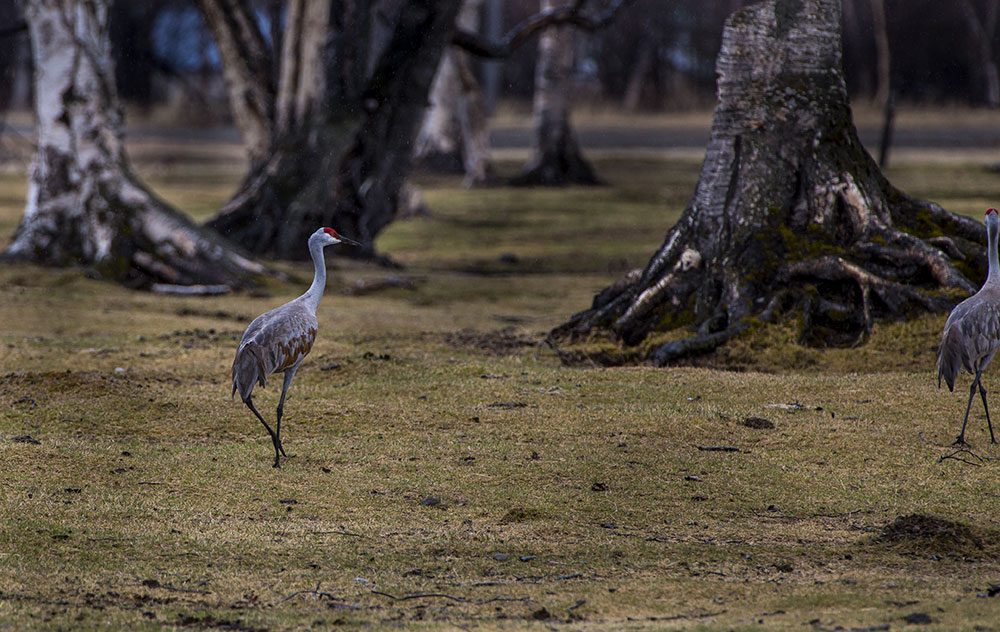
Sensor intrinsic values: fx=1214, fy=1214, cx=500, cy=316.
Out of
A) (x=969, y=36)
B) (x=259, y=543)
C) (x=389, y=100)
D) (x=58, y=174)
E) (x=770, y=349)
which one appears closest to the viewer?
(x=259, y=543)

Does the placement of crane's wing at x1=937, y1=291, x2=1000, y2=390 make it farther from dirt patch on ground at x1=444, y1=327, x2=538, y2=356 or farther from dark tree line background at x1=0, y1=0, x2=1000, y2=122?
dark tree line background at x1=0, y1=0, x2=1000, y2=122

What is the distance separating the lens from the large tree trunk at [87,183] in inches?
502

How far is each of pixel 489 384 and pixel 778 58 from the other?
136 inches

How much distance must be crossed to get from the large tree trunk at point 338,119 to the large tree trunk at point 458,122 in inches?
299

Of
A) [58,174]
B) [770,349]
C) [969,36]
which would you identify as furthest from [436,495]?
[969,36]

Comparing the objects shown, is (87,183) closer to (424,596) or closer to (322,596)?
(322,596)

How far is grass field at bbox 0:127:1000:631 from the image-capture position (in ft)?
15.3

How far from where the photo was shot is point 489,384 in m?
8.31

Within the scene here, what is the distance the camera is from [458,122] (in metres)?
30.8

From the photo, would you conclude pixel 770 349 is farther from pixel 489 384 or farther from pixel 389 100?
pixel 389 100

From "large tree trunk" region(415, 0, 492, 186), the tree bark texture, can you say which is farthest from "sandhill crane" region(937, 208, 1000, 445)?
"large tree trunk" region(415, 0, 492, 186)

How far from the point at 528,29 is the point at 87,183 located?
6.40 metres

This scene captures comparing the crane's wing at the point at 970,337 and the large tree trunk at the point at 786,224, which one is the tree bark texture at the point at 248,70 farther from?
the crane's wing at the point at 970,337

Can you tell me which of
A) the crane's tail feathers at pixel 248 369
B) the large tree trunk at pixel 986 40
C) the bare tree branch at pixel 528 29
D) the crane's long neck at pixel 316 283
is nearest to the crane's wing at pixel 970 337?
the crane's long neck at pixel 316 283
